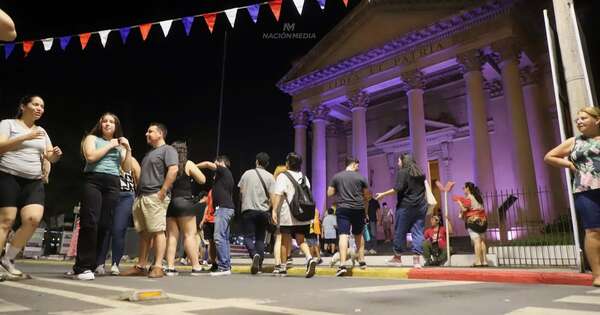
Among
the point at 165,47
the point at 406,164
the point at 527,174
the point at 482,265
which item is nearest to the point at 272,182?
the point at 406,164

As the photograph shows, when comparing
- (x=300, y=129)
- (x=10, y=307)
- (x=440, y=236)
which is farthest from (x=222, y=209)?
(x=300, y=129)

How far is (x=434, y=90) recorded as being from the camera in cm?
2391

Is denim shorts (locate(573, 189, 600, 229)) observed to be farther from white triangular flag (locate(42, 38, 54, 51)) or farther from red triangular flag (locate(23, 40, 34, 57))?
red triangular flag (locate(23, 40, 34, 57))

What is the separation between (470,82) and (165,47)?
15362 mm

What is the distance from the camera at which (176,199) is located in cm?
619

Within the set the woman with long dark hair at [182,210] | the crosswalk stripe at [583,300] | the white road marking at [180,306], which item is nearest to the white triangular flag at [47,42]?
the woman with long dark hair at [182,210]

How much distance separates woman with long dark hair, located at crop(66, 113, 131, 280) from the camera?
16.0 feet

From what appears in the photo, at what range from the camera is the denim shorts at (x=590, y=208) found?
173 inches

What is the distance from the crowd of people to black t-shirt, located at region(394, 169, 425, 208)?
0.06 ft

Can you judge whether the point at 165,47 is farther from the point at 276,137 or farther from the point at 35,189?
the point at 35,189

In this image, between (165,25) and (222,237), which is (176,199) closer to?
(222,237)

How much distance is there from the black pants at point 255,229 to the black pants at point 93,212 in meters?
2.15

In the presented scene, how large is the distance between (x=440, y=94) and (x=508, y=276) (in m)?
19.7

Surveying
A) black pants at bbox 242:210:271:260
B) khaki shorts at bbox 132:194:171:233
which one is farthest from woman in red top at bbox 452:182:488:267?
khaki shorts at bbox 132:194:171:233
